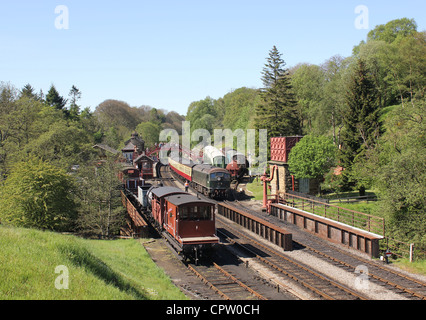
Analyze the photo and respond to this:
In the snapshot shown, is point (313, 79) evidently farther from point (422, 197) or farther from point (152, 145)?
point (152, 145)

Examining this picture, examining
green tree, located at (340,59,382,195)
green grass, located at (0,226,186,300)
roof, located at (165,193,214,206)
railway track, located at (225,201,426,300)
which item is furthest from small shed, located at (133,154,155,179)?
green grass, located at (0,226,186,300)

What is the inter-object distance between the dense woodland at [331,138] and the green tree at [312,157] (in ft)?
0.29

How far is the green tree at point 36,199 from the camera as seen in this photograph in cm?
2498

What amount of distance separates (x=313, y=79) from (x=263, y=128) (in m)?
15.8

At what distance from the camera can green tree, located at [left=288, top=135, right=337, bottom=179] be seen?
104 ft

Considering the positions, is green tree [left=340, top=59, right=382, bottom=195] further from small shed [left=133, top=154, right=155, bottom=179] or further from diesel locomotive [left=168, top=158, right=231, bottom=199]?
small shed [left=133, top=154, right=155, bottom=179]

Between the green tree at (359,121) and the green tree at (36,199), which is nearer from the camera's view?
the green tree at (36,199)

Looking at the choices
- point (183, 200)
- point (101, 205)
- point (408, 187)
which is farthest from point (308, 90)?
point (183, 200)

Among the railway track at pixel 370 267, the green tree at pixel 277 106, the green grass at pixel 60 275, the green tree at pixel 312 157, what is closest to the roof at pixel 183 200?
the green grass at pixel 60 275

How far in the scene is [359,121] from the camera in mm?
33094

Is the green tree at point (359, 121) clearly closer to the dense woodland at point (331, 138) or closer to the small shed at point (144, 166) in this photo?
the dense woodland at point (331, 138)
